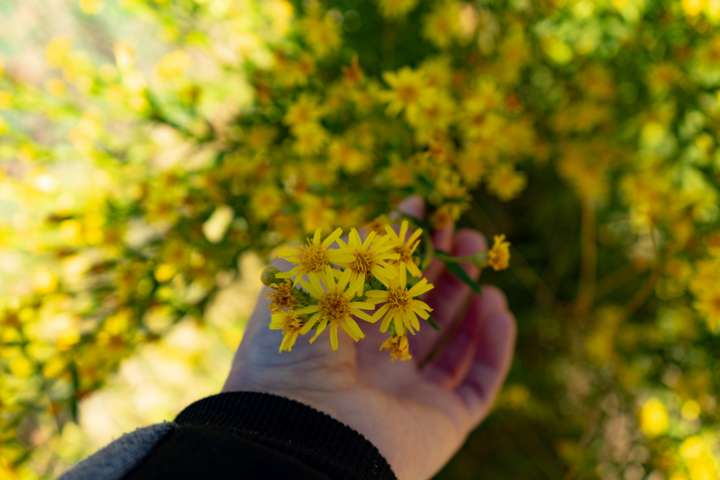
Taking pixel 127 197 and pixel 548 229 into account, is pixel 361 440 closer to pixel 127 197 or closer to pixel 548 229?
pixel 127 197

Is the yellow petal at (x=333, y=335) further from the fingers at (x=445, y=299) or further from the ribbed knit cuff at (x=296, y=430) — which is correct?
the fingers at (x=445, y=299)

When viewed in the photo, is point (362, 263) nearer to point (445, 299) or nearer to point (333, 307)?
point (333, 307)

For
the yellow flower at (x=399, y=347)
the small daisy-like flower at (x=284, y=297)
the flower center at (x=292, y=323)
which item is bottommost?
the yellow flower at (x=399, y=347)

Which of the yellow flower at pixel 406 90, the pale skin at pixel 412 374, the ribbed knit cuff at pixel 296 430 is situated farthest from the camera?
the yellow flower at pixel 406 90

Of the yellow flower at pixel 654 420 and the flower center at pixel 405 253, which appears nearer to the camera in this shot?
the flower center at pixel 405 253

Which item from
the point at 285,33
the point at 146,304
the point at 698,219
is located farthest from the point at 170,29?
the point at 698,219

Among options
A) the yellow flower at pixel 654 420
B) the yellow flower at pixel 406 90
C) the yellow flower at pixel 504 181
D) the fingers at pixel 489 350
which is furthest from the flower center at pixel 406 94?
the yellow flower at pixel 654 420

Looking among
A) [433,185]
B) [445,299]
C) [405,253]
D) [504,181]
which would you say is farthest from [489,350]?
[405,253]

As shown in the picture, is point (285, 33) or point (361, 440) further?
point (285, 33)
